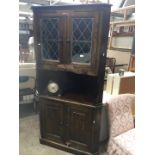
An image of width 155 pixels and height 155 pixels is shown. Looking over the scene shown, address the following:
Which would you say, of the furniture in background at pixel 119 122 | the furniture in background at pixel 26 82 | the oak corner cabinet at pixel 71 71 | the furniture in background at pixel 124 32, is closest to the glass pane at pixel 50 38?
the oak corner cabinet at pixel 71 71

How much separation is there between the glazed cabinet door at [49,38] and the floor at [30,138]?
Answer: 1.14 m

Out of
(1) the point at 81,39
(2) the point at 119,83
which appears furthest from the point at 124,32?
(1) the point at 81,39

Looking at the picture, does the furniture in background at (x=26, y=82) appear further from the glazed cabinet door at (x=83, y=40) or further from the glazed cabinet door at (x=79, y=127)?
the glazed cabinet door at (x=83, y=40)

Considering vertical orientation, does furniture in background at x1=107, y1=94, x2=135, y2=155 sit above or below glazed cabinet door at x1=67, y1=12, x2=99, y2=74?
below

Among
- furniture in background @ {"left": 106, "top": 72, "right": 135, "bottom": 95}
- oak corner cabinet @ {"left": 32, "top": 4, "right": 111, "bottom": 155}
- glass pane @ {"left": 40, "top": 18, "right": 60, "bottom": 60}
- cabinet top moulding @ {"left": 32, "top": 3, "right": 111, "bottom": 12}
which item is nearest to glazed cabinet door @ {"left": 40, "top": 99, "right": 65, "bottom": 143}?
oak corner cabinet @ {"left": 32, "top": 4, "right": 111, "bottom": 155}

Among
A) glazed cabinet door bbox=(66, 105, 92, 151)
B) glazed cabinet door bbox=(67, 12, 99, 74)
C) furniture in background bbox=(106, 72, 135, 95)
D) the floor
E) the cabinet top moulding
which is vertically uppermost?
the cabinet top moulding

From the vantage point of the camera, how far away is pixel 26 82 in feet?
11.8

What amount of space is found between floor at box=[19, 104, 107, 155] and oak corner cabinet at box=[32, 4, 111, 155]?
0.30 ft

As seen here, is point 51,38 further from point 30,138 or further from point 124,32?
point 124,32

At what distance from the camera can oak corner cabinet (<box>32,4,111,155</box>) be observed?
1.93 meters

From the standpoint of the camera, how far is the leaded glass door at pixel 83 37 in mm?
1915

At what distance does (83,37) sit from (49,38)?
431 mm

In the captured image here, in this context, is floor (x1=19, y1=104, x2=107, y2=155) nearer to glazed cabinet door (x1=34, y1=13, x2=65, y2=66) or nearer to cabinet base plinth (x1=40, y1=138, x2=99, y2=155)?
cabinet base plinth (x1=40, y1=138, x2=99, y2=155)
